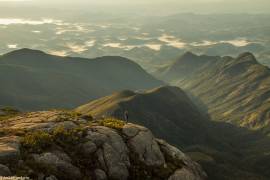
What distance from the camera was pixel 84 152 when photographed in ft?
137

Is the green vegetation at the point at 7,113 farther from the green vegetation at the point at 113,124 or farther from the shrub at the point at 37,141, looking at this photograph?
the shrub at the point at 37,141

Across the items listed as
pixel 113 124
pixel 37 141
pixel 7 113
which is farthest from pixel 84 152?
pixel 7 113

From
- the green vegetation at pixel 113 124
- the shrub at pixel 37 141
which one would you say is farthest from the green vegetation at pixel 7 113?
the shrub at pixel 37 141

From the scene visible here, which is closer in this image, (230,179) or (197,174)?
(197,174)

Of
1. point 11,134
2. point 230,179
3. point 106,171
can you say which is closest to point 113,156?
point 106,171

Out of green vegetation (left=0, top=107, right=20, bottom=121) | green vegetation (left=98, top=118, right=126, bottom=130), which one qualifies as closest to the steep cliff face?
green vegetation (left=98, top=118, right=126, bottom=130)

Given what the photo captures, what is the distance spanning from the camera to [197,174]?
159ft

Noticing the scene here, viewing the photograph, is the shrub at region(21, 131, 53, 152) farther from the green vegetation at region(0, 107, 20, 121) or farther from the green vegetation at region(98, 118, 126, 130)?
the green vegetation at region(0, 107, 20, 121)

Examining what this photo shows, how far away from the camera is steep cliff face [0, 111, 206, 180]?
38031 millimetres

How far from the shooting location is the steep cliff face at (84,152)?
3803 centimetres

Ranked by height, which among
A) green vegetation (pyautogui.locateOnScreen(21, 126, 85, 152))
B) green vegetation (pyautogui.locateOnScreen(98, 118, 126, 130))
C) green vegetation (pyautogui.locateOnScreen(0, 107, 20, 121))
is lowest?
green vegetation (pyautogui.locateOnScreen(0, 107, 20, 121))

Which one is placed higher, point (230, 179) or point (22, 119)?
point (22, 119)

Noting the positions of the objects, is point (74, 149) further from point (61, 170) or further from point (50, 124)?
point (50, 124)

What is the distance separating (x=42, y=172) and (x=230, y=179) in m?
169
